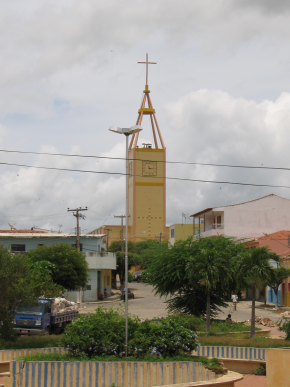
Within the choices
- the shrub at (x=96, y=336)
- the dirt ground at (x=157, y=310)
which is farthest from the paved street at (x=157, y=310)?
the shrub at (x=96, y=336)

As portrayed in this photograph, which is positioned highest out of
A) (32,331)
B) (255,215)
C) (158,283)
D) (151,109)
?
(151,109)

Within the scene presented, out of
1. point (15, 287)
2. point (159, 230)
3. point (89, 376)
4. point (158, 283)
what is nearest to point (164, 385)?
point (89, 376)

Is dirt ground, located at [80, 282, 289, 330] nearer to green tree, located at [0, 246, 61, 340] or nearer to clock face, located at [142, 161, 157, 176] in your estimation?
green tree, located at [0, 246, 61, 340]

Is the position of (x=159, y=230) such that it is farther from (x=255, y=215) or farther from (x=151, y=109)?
(x=255, y=215)

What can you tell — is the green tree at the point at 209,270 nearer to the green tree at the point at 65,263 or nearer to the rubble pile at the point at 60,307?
the rubble pile at the point at 60,307

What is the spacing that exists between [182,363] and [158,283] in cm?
1398

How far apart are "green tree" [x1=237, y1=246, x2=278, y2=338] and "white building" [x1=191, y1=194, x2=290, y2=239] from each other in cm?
3463

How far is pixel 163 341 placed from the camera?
11.5 meters

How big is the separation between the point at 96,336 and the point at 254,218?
44.3 m

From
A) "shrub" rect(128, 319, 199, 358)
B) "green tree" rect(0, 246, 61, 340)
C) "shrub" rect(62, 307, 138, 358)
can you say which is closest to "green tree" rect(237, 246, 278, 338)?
"shrub" rect(128, 319, 199, 358)

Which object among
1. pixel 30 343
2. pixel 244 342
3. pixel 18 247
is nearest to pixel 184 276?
pixel 244 342

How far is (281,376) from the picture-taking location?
10.8 m

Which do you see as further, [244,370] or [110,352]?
[244,370]

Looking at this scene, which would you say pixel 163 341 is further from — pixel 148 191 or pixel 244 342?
pixel 148 191
